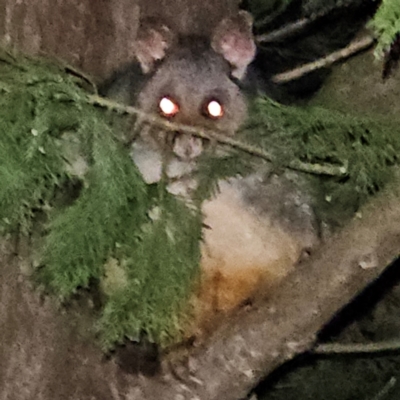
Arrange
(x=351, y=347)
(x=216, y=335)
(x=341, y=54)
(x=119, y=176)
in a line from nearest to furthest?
(x=119, y=176)
(x=216, y=335)
(x=341, y=54)
(x=351, y=347)

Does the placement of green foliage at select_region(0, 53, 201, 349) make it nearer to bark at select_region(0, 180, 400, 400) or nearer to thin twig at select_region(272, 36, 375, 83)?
bark at select_region(0, 180, 400, 400)

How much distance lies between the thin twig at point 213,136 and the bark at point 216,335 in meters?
0.13

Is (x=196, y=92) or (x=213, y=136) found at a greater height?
(x=213, y=136)

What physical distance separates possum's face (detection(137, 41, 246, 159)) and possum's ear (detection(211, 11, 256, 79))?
0.02 metres

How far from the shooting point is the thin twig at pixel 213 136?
1.28m

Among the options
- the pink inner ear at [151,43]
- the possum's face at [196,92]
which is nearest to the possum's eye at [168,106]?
the possum's face at [196,92]

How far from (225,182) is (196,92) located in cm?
21

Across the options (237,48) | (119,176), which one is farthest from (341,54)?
(119,176)

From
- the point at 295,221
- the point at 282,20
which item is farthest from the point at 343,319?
the point at 282,20

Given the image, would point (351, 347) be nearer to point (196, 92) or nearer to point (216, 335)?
point (216, 335)

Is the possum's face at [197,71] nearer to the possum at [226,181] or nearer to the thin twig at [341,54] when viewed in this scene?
the possum at [226,181]

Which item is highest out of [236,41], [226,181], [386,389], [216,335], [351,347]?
[236,41]

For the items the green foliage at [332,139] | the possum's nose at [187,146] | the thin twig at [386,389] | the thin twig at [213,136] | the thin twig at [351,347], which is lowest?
the thin twig at [386,389]

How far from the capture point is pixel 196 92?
1711 millimetres
